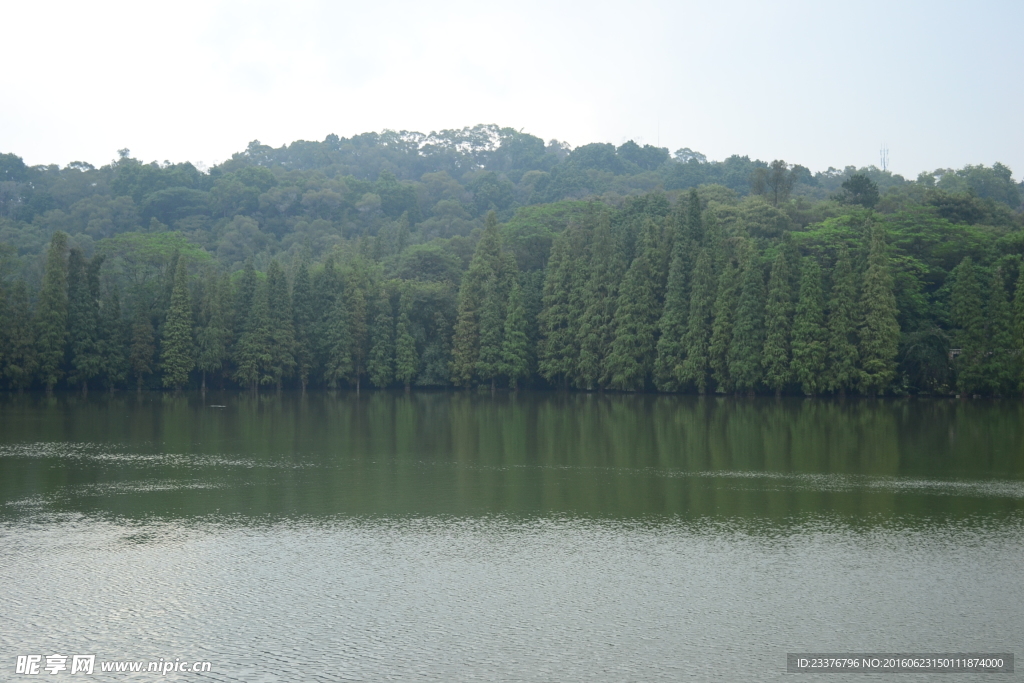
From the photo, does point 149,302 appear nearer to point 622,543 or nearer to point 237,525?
point 237,525

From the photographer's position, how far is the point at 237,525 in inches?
712

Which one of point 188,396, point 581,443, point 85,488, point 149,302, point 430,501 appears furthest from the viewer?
point 149,302

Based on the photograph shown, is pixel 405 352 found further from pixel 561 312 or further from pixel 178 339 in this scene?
pixel 178 339

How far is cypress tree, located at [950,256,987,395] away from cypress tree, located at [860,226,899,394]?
3.34 metres

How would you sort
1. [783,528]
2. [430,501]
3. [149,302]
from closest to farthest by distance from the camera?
[783,528] → [430,501] → [149,302]

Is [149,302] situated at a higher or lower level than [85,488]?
higher

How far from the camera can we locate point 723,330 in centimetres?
5697

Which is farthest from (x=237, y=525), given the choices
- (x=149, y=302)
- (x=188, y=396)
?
(x=149, y=302)

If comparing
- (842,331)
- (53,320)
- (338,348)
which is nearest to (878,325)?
(842,331)

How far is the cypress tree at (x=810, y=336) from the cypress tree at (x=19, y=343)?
47238 millimetres

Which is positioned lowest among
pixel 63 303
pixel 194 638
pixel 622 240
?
pixel 194 638

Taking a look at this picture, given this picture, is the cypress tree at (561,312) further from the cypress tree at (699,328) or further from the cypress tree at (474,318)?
the cypress tree at (699,328)

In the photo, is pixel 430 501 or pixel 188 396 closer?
pixel 430 501

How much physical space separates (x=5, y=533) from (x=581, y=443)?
1892cm
